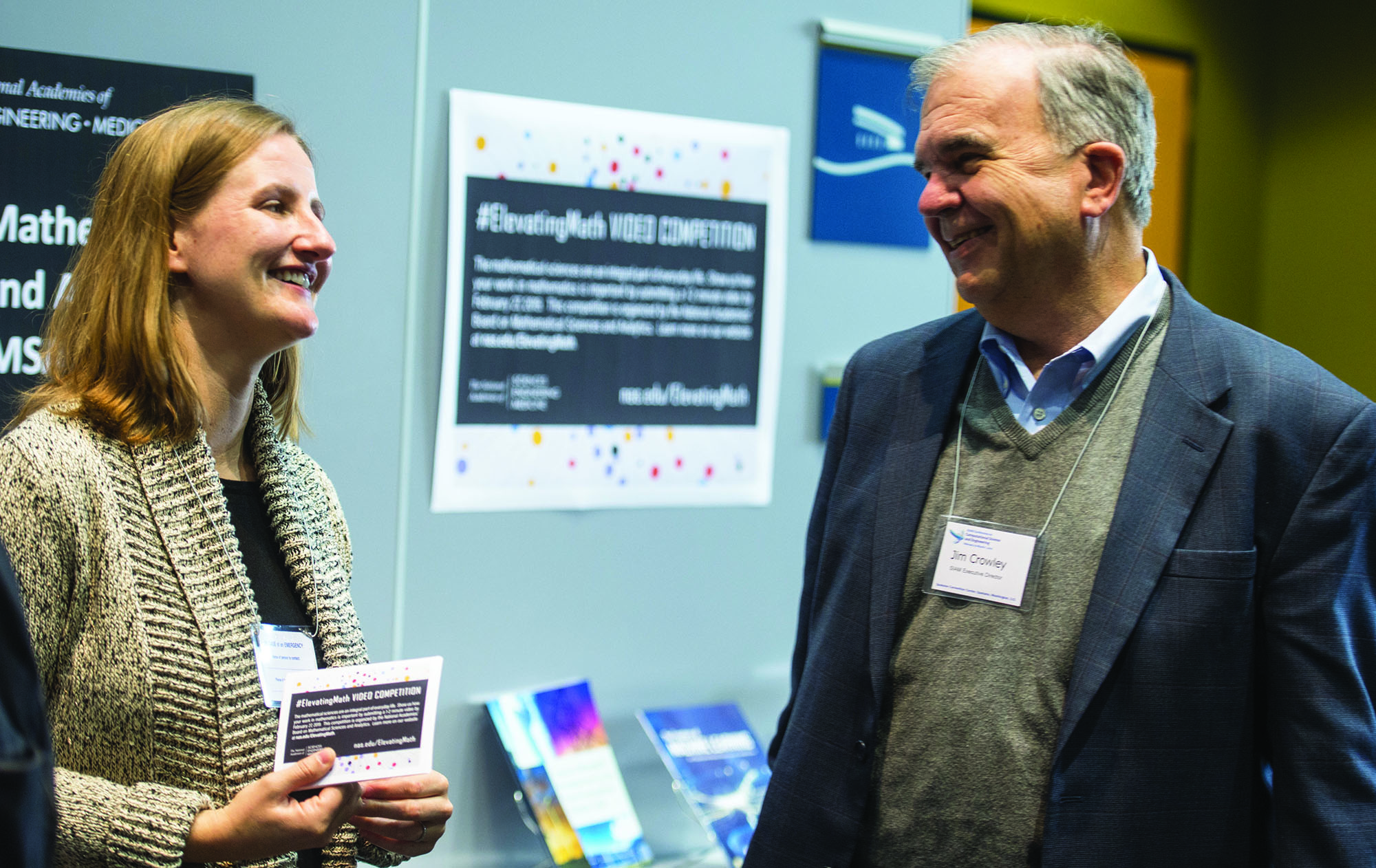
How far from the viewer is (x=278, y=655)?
5.04ft

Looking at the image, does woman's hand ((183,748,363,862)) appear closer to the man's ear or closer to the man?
the man

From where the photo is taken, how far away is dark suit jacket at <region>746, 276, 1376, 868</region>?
1.43 m

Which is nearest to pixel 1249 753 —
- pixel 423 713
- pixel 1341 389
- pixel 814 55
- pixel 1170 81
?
pixel 1341 389

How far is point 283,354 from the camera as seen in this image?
6.14ft

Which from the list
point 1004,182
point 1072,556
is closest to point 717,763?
point 1072,556

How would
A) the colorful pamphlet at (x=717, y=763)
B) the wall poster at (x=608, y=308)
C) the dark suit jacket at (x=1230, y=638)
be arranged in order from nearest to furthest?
1. the dark suit jacket at (x=1230, y=638)
2. the wall poster at (x=608, y=308)
3. the colorful pamphlet at (x=717, y=763)

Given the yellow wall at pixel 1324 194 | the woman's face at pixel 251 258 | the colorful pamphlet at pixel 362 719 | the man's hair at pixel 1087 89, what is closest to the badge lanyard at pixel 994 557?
the man's hair at pixel 1087 89

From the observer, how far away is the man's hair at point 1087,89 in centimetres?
170

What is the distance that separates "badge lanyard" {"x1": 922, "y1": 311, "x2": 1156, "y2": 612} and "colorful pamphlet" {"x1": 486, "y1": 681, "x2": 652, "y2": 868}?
133 cm

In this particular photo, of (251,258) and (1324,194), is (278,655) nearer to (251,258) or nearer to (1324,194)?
(251,258)

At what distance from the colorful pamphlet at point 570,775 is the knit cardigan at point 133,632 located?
1155 mm

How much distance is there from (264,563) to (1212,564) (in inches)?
52.2

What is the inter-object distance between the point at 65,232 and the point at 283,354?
0.68m

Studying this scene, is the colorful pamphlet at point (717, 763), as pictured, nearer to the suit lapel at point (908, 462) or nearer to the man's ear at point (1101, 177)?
the suit lapel at point (908, 462)
